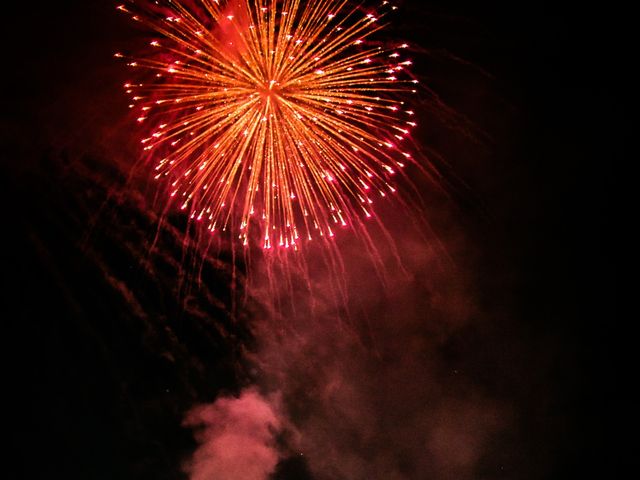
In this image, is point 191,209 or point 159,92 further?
point 191,209

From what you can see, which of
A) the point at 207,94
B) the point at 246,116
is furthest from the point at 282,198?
the point at 207,94

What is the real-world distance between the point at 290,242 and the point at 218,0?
308cm

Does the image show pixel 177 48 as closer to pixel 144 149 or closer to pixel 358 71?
pixel 144 149

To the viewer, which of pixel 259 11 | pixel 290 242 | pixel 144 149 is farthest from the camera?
pixel 290 242

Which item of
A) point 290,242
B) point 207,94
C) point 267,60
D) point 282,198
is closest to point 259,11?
point 267,60

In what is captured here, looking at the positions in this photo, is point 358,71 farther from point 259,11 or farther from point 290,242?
point 290,242

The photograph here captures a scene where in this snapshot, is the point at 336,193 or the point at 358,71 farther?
the point at 336,193

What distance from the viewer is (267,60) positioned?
17.8 ft

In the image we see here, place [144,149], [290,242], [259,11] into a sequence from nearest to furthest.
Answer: [259,11] < [144,149] < [290,242]

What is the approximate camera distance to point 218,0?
556cm

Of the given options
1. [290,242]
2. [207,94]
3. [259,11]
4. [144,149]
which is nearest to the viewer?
[259,11]

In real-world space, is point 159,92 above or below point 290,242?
above

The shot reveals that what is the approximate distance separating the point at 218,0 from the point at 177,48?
712 millimetres

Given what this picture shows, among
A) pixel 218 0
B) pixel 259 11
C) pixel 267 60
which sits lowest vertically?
pixel 267 60
